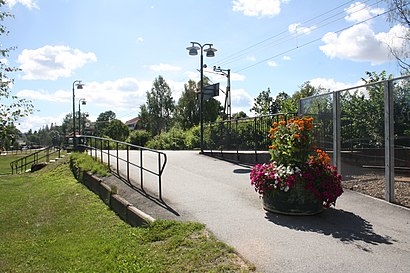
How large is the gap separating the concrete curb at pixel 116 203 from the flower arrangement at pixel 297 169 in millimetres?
2108

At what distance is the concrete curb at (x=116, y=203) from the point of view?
240 inches

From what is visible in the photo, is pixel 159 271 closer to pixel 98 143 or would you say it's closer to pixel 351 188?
pixel 351 188

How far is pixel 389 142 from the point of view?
6957 mm

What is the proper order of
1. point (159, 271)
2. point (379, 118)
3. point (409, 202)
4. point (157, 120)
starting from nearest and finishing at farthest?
point (159, 271), point (409, 202), point (379, 118), point (157, 120)

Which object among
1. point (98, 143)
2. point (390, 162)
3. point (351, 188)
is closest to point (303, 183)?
point (390, 162)

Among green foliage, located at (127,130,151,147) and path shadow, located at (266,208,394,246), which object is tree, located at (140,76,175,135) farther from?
path shadow, located at (266,208,394,246)

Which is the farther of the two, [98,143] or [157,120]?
[157,120]

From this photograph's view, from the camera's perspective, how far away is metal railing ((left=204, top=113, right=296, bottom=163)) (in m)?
12.6

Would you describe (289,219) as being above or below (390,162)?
below

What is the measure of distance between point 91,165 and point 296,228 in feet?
25.8

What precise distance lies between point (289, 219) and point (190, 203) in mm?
1970

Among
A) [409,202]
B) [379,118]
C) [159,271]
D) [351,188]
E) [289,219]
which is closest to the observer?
[159,271]

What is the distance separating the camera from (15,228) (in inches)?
298

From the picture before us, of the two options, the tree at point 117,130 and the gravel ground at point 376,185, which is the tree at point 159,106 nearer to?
the tree at point 117,130
